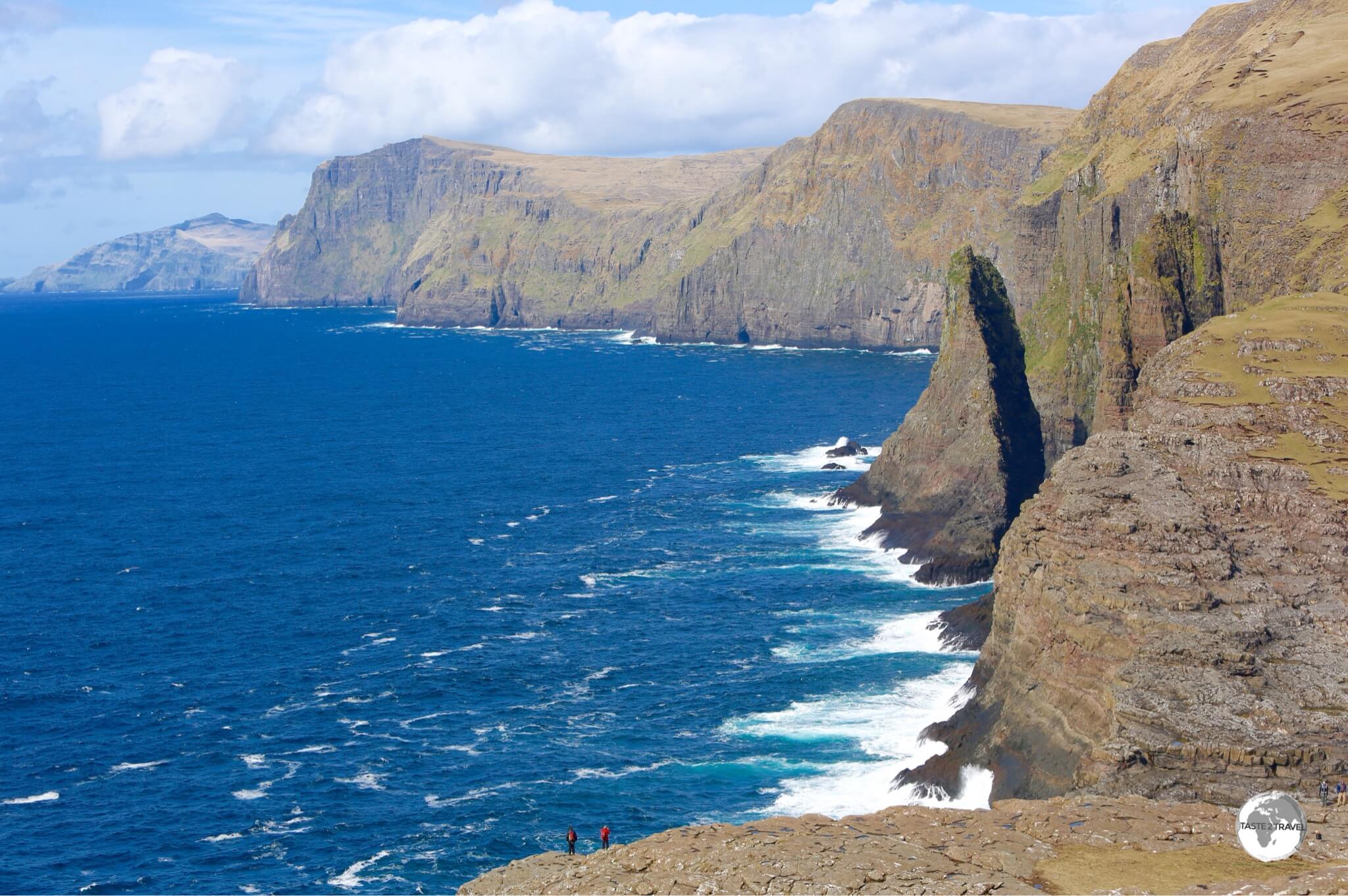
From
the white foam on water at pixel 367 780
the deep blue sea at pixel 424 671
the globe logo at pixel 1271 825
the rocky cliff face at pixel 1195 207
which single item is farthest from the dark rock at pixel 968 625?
the globe logo at pixel 1271 825

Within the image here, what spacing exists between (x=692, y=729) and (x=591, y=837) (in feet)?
49.9

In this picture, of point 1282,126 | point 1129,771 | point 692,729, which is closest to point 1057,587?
point 1129,771

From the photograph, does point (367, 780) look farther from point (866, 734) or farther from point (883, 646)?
point (883, 646)

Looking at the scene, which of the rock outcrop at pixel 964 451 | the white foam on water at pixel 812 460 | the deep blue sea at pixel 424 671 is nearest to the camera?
the deep blue sea at pixel 424 671

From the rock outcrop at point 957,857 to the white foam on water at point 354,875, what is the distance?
1905 cm

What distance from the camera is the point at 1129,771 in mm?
63188

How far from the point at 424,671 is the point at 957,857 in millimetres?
56891

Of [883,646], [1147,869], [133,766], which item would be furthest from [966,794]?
[133,766]

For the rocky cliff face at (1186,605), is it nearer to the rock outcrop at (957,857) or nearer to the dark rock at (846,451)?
the rock outcrop at (957,857)

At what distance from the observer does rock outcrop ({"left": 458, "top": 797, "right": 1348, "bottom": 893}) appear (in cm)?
4719

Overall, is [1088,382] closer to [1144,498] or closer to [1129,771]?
[1144,498]

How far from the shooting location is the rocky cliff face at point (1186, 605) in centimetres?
6319

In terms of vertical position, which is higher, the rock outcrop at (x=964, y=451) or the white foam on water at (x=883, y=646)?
the rock outcrop at (x=964, y=451)

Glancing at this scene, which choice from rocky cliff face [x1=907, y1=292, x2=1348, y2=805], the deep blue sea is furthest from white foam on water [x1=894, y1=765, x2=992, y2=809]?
the deep blue sea
